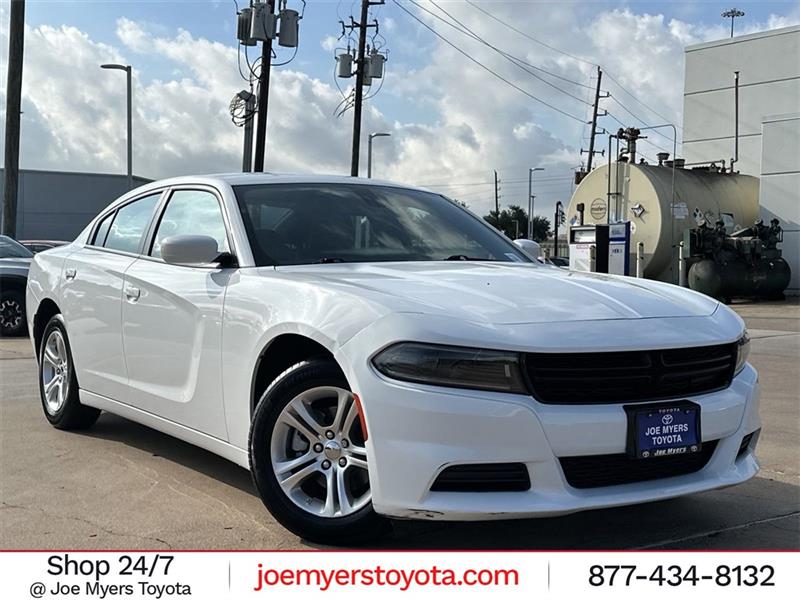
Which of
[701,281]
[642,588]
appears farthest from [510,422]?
[701,281]

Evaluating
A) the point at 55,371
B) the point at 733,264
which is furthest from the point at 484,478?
the point at 733,264

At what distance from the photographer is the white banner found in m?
2.98

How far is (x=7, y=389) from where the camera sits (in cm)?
768

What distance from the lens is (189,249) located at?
4.09 m

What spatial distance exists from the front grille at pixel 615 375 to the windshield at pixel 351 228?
1.41 meters

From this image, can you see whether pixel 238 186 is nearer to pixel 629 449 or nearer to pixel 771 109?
pixel 629 449

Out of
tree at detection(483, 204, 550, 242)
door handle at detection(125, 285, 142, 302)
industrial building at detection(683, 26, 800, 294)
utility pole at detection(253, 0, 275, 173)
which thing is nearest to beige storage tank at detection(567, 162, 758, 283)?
industrial building at detection(683, 26, 800, 294)

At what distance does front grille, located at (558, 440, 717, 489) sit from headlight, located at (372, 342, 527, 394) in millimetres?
336

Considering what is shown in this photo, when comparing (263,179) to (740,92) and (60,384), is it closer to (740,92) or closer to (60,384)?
(60,384)

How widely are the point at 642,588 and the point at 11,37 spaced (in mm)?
18466

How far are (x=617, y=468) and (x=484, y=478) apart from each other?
0.50m

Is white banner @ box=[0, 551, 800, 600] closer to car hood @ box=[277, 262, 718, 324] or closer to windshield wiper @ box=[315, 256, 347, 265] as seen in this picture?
car hood @ box=[277, 262, 718, 324]

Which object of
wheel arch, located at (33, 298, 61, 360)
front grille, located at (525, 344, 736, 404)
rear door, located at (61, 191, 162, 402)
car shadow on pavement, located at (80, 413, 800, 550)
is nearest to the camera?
front grille, located at (525, 344, 736, 404)

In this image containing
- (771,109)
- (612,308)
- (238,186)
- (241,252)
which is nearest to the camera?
(612,308)
